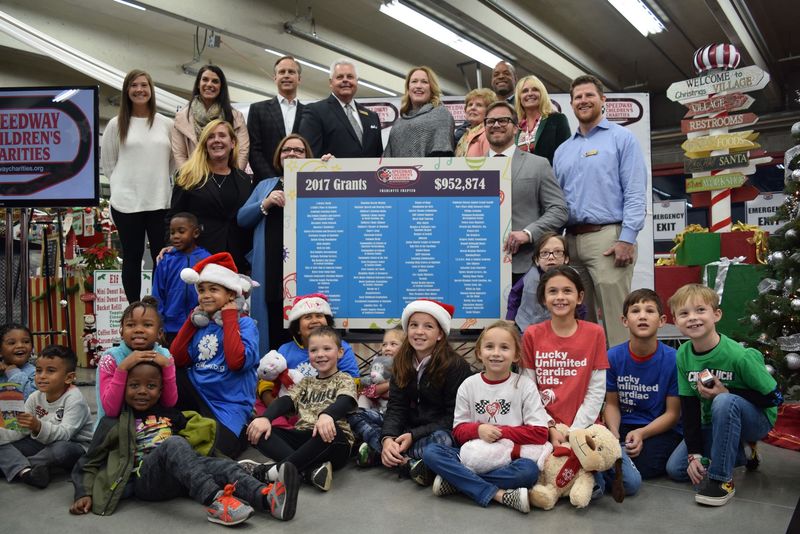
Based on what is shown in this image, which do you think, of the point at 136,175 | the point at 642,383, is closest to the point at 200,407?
the point at 136,175

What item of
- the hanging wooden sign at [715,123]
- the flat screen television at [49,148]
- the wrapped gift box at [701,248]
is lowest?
the wrapped gift box at [701,248]

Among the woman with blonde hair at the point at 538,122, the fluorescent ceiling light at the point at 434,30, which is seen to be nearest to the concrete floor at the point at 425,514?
the woman with blonde hair at the point at 538,122

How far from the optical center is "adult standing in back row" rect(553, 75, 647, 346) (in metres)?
3.91

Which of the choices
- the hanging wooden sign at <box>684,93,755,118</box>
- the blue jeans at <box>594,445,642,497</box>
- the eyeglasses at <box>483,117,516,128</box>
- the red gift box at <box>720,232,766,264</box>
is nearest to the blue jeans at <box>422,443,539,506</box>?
the blue jeans at <box>594,445,642,497</box>

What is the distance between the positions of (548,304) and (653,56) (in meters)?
11.6

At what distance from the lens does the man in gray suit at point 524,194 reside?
4016 millimetres

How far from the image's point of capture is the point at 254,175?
4.89m

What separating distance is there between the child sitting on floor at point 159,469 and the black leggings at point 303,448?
0.29m

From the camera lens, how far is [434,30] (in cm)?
1044

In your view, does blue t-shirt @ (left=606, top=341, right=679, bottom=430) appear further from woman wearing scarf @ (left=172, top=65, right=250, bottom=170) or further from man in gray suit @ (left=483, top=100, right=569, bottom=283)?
woman wearing scarf @ (left=172, top=65, right=250, bottom=170)

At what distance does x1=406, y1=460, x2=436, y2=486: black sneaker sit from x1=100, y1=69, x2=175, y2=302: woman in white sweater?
2370mm

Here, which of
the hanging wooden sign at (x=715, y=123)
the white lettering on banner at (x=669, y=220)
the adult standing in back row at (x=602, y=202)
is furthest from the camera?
the white lettering on banner at (x=669, y=220)

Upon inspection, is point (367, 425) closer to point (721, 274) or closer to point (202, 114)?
point (202, 114)

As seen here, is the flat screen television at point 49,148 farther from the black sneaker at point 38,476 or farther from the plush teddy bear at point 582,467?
the plush teddy bear at point 582,467
